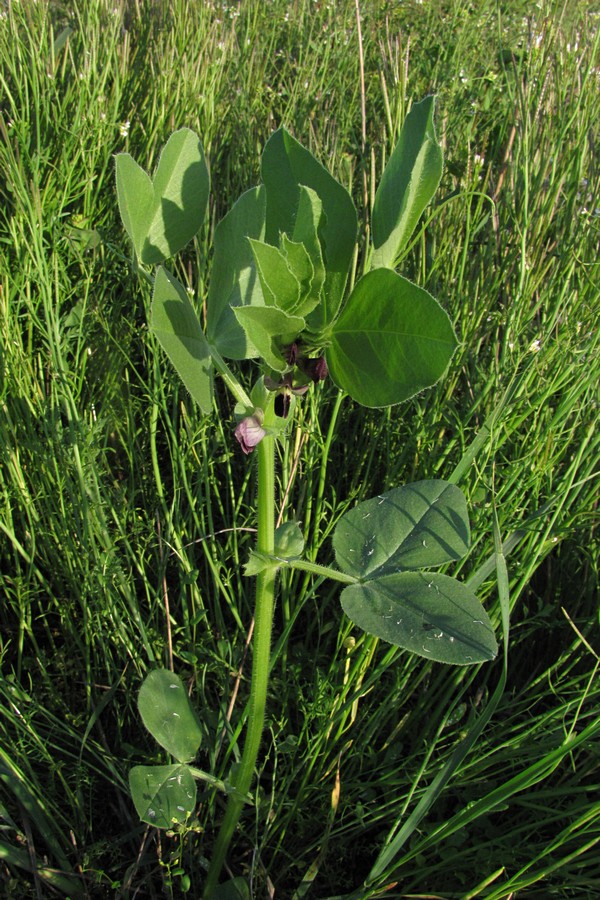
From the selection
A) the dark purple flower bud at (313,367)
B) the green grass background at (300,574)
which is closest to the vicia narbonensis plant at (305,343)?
the dark purple flower bud at (313,367)

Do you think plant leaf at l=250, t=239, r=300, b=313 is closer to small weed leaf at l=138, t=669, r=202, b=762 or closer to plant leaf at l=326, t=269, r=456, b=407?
plant leaf at l=326, t=269, r=456, b=407

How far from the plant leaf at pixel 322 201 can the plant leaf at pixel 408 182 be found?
2 centimetres

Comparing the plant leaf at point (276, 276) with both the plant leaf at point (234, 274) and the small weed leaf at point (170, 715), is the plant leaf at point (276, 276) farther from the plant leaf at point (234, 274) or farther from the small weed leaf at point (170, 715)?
the small weed leaf at point (170, 715)

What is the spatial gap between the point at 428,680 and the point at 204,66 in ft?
5.58

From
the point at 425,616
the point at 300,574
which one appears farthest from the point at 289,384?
the point at 300,574

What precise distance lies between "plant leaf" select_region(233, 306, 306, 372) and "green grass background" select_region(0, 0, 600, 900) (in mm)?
411

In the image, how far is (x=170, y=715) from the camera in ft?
3.10

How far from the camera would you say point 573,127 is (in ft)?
5.62

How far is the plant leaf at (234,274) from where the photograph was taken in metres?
0.73

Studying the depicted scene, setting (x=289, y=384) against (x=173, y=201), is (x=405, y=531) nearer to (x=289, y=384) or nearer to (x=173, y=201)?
(x=289, y=384)

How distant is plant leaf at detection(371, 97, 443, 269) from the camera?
0.62 meters

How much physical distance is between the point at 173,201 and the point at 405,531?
1.43 feet

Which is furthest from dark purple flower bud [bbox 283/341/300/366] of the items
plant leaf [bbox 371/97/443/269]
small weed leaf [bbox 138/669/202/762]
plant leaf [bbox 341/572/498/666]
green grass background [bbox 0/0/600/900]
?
small weed leaf [bbox 138/669/202/762]

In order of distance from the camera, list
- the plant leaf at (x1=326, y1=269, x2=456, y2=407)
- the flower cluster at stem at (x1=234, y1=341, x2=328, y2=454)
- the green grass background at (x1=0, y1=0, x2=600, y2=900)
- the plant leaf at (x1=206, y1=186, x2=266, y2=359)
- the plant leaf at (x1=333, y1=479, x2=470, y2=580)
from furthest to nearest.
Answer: the green grass background at (x1=0, y1=0, x2=600, y2=900)
the plant leaf at (x1=333, y1=479, x2=470, y2=580)
the plant leaf at (x1=206, y1=186, x2=266, y2=359)
the flower cluster at stem at (x1=234, y1=341, x2=328, y2=454)
the plant leaf at (x1=326, y1=269, x2=456, y2=407)
